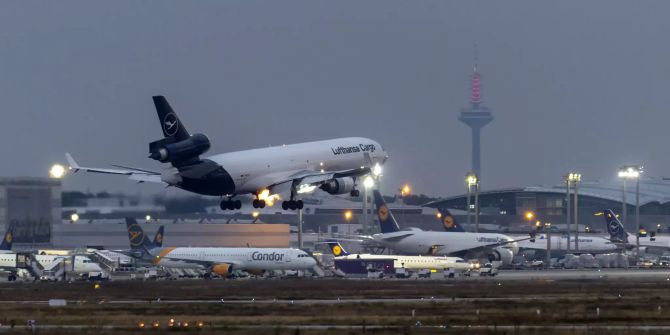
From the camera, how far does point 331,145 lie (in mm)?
104625

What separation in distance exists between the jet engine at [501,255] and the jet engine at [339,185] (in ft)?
237

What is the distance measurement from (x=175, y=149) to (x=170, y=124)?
2053 mm

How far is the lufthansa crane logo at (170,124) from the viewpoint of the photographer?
96.7 meters

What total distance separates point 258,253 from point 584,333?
9394cm

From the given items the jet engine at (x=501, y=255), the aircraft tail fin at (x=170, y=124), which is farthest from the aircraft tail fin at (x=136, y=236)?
the aircraft tail fin at (x=170, y=124)

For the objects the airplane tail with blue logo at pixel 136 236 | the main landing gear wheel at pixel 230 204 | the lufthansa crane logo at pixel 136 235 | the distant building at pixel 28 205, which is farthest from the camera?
the distant building at pixel 28 205

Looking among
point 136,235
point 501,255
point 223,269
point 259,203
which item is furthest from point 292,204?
point 501,255

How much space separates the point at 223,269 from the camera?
150 metres

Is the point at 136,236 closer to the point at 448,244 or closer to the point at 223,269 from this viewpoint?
the point at 223,269

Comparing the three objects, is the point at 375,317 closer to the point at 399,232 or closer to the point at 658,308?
the point at 658,308

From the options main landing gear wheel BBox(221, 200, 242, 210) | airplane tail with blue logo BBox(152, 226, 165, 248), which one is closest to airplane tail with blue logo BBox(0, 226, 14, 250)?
airplane tail with blue logo BBox(152, 226, 165, 248)

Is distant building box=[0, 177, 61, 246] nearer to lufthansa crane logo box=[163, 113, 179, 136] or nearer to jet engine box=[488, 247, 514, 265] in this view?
jet engine box=[488, 247, 514, 265]

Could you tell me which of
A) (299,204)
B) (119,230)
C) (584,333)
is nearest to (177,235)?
(119,230)

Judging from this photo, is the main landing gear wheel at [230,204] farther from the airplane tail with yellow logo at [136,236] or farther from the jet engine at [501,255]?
the jet engine at [501,255]
